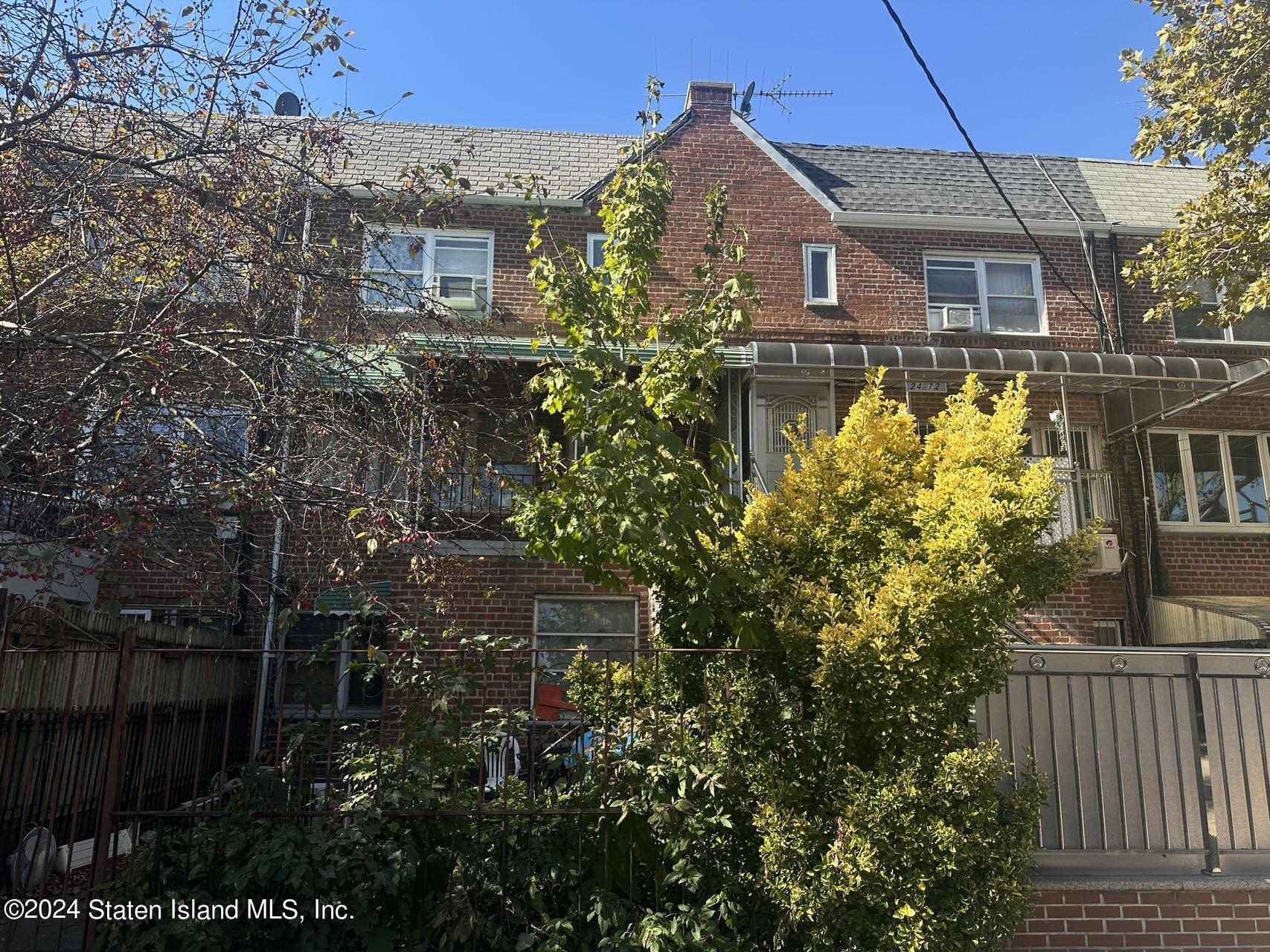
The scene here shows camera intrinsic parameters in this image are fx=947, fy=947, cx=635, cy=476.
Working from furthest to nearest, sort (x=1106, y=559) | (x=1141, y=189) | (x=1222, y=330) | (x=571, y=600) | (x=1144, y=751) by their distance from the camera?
(x=1141, y=189) < (x=1222, y=330) < (x=1106, y=559) < (x=571, y=600) < (x=1144, y=751)

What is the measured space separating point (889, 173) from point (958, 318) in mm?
3287

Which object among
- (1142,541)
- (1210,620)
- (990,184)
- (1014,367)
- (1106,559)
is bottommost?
(1210,620)

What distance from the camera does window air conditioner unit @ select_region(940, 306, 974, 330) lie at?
1456 centimetres

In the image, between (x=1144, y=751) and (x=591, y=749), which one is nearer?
(x=591, y=749)

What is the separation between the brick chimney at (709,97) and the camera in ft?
50.9

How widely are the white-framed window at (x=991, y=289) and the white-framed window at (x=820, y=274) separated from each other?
5.02ft

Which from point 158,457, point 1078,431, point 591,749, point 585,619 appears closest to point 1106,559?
point 1078,431

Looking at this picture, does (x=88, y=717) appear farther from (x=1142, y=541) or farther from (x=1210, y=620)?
(x=1142, y=541)

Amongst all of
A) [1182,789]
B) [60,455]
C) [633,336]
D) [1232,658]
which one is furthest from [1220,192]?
[60,455]

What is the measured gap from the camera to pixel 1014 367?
12461 mm

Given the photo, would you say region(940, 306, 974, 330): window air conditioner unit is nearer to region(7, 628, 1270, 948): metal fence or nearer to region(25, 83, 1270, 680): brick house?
region(25, 83, 1270, 680): brick house

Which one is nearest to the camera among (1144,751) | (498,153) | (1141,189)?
(1144,751)

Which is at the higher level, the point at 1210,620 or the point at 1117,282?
the point at 1117,282

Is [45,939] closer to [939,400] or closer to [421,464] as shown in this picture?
[421,464]
